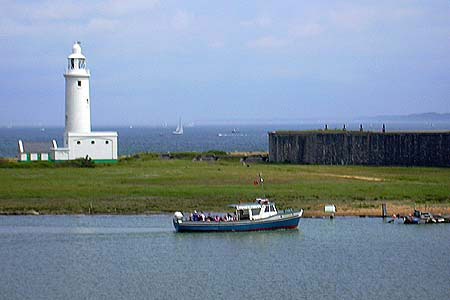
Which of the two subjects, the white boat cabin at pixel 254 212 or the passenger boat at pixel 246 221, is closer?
the passenger boat at pixel 246 221

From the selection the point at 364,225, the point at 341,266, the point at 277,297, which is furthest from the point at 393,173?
the point at 277,297

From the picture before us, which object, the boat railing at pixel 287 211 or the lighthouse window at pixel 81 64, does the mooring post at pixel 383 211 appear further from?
the lighthouse window at pixel 81 64

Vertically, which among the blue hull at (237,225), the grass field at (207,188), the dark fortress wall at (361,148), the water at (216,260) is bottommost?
the water at (216,260)

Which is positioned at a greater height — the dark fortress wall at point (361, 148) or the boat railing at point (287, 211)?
the dark fortress wall at point (361, 148)

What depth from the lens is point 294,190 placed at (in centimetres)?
5572

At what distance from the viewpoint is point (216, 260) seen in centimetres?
3934

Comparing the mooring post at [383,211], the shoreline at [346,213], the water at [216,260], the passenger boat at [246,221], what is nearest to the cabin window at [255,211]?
the passenger boat at [246,221]

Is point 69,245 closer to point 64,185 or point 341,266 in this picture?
point 341,266

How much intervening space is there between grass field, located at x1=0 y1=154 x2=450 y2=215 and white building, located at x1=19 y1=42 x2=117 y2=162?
2.38 meters

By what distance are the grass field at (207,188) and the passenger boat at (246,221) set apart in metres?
4.04

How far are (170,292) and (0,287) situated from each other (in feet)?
20.7

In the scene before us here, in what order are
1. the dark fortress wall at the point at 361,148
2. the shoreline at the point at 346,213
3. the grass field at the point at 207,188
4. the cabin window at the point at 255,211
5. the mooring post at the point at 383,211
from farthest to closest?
the dark fortress wall at the point at 361,148, the grass field at the point at 207,188, the shoreline at the point at 346,213, the mooring post at the point at 383,211, the cabin window at the point at 255,211

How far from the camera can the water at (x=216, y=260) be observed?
33.7 m

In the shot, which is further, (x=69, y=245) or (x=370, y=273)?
(x=69, y=245)
